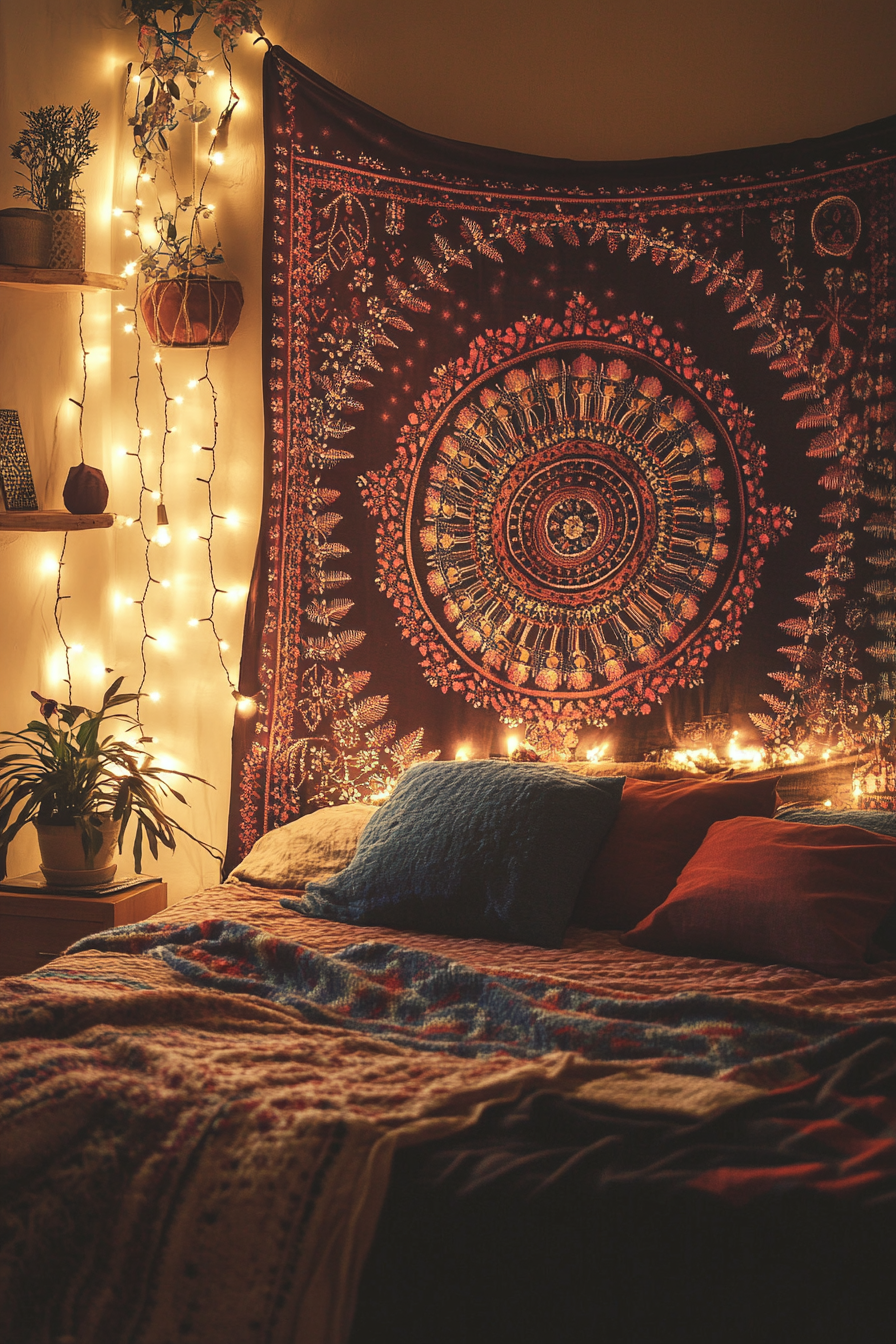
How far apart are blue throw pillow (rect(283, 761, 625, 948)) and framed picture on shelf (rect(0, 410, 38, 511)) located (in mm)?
1346

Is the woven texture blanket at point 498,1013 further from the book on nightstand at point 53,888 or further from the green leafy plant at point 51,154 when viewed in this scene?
the green leafy plant at point 51,154

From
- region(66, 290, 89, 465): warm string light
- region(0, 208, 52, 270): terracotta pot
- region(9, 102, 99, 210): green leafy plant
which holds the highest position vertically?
region(9, 102, 99, 210): green leafy plant

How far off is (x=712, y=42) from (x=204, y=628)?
2.23m

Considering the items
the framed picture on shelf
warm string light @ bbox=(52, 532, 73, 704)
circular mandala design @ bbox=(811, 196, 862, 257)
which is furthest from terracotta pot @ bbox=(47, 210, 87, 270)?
circular mandala design @ bbox=(811, 196, 862, 257)

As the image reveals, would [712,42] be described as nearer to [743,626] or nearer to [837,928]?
[743,626]

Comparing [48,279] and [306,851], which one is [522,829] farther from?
[48,279]

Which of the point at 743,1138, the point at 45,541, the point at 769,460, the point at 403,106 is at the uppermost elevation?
the point at 403,106

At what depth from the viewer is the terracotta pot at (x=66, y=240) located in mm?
2895

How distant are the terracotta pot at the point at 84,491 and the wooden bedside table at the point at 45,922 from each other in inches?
42.5

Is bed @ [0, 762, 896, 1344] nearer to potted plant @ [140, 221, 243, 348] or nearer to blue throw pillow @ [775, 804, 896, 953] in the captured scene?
blue throw pillow @ [775, 804, 896, 953]

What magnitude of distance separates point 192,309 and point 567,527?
4.13 ft

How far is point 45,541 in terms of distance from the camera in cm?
321

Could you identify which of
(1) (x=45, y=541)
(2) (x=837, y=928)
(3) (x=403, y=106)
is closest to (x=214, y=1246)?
(2) (x=837, y=928)

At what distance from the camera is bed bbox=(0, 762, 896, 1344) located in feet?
3.95
